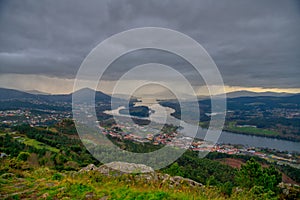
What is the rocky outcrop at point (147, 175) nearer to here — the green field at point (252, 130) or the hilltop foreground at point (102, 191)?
the hilltop foreground at point (102, 191)

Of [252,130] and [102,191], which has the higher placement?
[102,191]

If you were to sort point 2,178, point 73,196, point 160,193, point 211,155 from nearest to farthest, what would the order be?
point 160,193
point 73,196
point 2,178
point 211,155

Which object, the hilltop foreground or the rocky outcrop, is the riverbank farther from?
the hilltop foreground

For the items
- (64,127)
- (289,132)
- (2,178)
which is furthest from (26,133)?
(289,132)

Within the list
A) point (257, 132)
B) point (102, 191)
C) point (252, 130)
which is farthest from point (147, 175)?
point (252, 130)

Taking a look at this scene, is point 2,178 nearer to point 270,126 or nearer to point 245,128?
point 245,128

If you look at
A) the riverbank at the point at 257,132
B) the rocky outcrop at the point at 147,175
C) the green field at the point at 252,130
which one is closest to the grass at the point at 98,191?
the rocky outcrop at the point at 147,175

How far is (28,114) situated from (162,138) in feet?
185

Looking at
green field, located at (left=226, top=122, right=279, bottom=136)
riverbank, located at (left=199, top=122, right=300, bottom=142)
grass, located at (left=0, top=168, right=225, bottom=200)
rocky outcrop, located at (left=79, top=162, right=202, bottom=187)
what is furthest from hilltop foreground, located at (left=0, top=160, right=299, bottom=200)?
green field, located at (left=226, top=122, right=279, bottom=136)

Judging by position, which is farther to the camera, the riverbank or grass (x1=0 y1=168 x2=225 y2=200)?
the riverbank

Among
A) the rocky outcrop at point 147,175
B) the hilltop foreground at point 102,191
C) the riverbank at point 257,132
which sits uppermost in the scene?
the hilltop foreground at point 102,191

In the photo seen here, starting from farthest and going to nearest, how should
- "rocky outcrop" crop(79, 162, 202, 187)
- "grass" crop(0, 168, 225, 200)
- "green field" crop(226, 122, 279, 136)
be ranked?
"green field" crop(226, 122, 279, 136) → "rocky outcrop" crop(79, 162, 202, 187) → "grass" crop(0, 168, 225, 200)

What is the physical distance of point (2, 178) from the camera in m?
4.29

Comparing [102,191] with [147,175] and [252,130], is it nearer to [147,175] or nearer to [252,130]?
[147,175]
